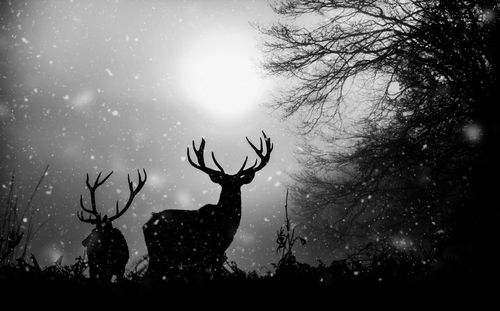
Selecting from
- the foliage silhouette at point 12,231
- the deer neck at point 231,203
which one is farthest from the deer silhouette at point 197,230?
the foliage silhouette at point 12,231

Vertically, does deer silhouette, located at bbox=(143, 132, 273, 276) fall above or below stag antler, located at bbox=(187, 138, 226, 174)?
below

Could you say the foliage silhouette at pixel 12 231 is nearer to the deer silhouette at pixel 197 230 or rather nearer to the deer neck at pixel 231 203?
the deer silhouette at pixel 197 230

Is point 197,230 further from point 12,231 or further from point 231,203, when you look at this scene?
point 12,231

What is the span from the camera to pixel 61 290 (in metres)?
1.55

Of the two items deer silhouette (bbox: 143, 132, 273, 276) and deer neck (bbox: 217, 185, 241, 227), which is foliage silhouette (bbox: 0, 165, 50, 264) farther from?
deer neck (bbox: 217, 185, 241, 227)

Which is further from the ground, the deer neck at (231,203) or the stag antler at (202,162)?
the stag antler at (202,162)

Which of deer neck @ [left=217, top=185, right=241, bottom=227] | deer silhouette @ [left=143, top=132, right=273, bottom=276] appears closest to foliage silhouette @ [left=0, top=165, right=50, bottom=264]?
deer silhouette @ [left=143, top=132, right=273, bottom=276]

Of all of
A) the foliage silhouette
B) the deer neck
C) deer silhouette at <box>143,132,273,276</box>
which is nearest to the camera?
the foliage silhouette

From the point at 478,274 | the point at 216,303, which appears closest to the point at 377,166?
the point at 478,274

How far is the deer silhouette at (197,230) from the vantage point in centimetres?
508

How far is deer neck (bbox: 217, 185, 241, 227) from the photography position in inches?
226

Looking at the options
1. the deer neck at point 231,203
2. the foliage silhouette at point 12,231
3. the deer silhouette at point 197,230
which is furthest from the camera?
the deer neck at point 231,203

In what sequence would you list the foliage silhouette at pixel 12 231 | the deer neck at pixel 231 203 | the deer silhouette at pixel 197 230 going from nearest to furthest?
the foliage silhouette at pixel 12 231 < the deer silhouette at pixel 197 230 < the deer neck at pixel 231 203

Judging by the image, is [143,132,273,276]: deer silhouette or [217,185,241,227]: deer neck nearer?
[143,132,273,276]: deer silhouette
